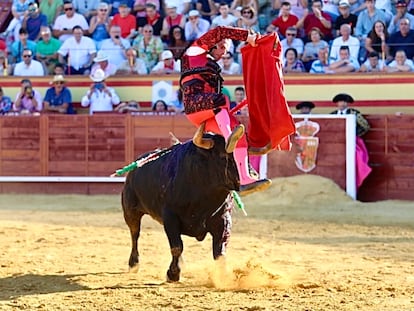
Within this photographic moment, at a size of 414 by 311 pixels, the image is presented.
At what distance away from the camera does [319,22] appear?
1098 centimetres

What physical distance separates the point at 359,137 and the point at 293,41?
1.56 metres

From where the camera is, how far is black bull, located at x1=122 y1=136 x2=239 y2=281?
15.3ft

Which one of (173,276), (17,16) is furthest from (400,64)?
(173,276)

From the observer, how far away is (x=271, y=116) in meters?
4.98

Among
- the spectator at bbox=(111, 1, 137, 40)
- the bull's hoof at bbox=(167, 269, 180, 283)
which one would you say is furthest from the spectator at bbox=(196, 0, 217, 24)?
the bull's hoof at bbox=(167, 269, 180, 283)

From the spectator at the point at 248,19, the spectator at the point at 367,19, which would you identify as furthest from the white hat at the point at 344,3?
the spectator at the point at 248,19

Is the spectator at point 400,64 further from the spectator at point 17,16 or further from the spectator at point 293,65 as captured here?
the spectator at point 17,16

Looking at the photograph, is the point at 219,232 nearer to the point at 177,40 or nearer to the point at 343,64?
the point at 343,64

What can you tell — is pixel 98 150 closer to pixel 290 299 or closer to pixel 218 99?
pixel 218 99

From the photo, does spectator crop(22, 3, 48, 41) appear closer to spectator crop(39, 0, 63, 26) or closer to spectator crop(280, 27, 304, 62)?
spectator crop(39, 0, 63, 26)

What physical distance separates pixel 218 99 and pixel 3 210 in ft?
17.7

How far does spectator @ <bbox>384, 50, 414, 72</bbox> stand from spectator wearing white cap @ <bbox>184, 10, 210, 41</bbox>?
2.48m

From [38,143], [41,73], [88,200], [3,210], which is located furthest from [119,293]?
[41,73]

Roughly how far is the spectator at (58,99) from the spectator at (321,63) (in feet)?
10.6
